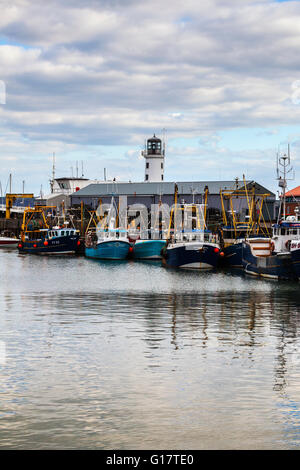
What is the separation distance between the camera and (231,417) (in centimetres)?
1858

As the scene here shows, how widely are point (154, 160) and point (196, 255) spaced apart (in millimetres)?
105885

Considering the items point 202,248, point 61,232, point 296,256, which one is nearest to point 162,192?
point 61,232

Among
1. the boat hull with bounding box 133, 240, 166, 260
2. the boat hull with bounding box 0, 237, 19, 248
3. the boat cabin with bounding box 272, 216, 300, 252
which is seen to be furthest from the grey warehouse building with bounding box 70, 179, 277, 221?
the boat cabin with bounding box 272, 216, 300, 252

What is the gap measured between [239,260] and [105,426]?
70.8m

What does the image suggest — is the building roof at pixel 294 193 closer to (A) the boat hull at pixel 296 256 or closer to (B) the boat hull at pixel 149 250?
(B) the boat hull at pixel 149 250

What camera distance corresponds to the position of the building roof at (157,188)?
556ft

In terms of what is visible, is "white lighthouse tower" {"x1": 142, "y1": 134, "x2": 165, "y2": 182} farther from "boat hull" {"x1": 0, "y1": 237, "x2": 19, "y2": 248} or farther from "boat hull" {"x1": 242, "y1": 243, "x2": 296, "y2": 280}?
"boat hull" {"x1": 242, "y1": 243, "x2": 296, "y2": 280}

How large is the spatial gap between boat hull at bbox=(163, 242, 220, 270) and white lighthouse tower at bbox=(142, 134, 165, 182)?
10045 cm

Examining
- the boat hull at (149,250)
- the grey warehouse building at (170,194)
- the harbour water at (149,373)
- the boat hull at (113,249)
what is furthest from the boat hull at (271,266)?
the grey warehouse building at (170,194)

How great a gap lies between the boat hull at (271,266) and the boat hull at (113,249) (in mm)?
28593

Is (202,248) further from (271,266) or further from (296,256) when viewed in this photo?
(296,256)

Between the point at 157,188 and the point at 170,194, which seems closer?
the point at 170,194

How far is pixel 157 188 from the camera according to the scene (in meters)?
175
